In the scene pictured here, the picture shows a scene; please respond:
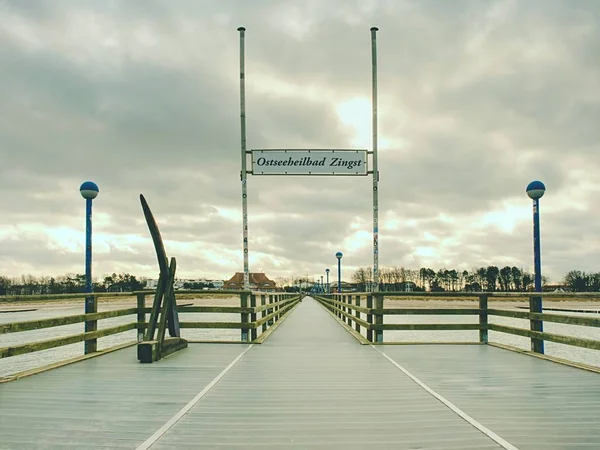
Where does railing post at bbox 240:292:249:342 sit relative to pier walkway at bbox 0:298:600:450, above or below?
above

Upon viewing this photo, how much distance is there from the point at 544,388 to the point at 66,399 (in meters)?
5.08

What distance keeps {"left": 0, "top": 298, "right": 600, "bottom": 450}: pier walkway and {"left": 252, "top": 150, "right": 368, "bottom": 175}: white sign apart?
5411 mm

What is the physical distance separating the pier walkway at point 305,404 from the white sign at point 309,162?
17.8 ft

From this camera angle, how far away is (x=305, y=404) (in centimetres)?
572

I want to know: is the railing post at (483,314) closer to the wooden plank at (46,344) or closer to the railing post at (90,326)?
the wooden plank at (46,344)

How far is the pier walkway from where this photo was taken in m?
4.37

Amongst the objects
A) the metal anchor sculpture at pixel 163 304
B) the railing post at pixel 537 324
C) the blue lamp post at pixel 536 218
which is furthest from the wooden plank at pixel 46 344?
the blue lamp post at pixel 536 218

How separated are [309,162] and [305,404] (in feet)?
27.1

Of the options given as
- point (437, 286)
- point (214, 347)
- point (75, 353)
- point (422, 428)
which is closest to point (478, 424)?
point (422, 428)

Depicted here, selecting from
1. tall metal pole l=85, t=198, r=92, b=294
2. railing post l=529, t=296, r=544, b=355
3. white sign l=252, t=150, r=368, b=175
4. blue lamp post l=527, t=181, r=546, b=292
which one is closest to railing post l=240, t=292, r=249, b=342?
tall metal pole l=85, t=198, r=92, b=294

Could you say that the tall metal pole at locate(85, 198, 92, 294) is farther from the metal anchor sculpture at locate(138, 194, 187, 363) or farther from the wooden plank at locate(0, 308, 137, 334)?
the metal anchor sculpture at locate(138, 194, 187, 363)

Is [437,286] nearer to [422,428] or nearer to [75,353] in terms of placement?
[75,353]

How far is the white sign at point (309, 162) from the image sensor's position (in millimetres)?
13320

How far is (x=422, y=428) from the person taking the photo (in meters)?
4.69
